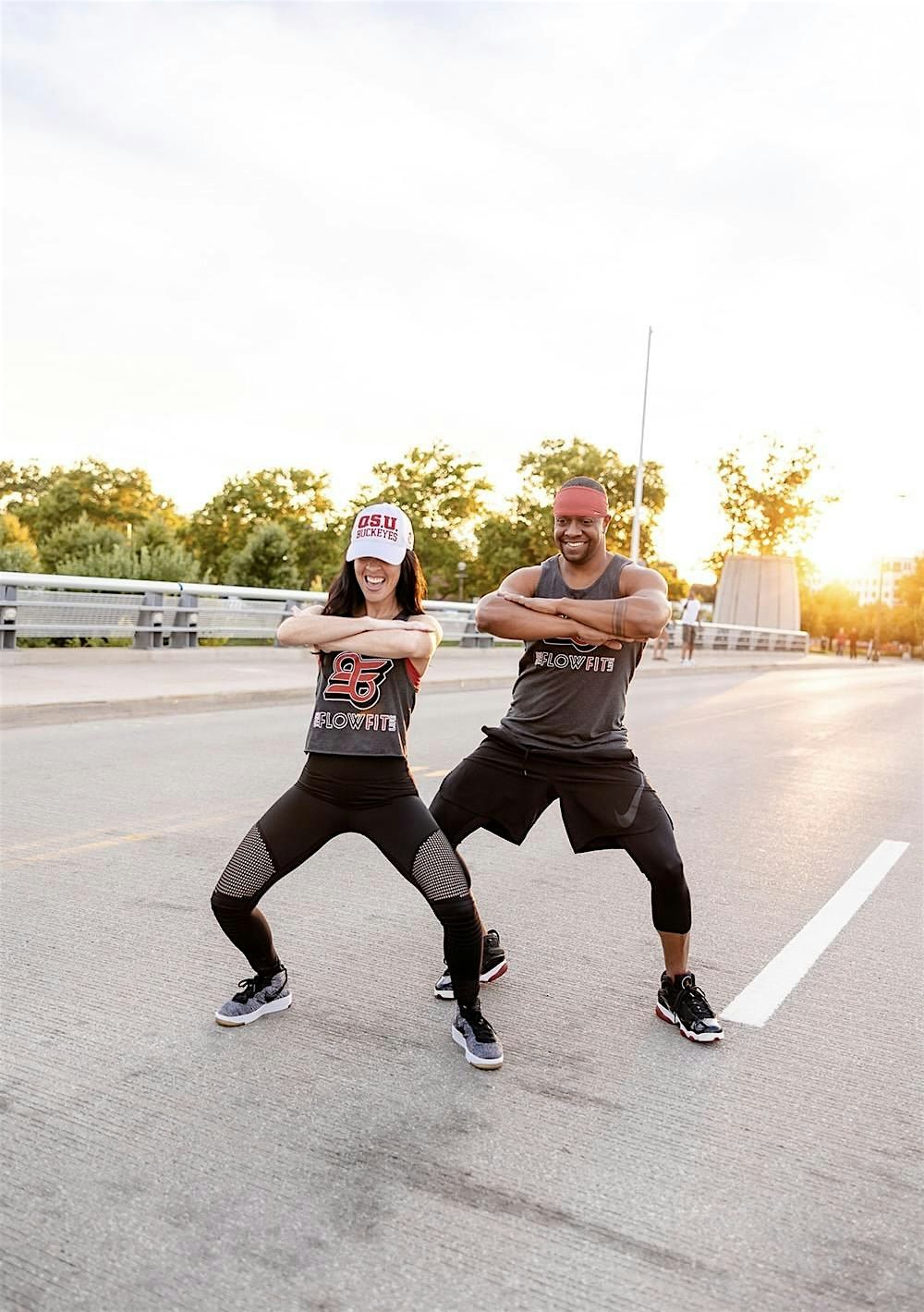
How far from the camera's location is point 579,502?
4.45 m

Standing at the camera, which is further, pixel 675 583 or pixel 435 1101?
pixel 675 583

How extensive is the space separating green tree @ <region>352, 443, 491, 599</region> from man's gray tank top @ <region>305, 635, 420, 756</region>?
6072 centimetres

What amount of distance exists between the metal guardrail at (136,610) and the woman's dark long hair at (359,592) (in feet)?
35.5

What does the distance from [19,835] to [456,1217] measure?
4918 millimetres

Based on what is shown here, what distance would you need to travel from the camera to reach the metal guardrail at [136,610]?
17.1 meters

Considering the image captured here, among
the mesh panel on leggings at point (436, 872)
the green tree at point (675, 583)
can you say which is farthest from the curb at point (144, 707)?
the green tree at point (675, 583)

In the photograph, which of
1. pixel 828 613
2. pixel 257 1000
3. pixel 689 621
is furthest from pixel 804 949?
pixel 828 613

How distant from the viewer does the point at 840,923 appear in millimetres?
6195

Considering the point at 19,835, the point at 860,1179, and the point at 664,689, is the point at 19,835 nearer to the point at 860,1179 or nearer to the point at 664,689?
the point at 860,1179

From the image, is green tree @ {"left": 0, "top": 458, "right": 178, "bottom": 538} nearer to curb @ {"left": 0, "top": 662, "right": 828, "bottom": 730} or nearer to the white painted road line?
curb @ {"left": 0, "top": 662, "right": 828, "bottom": 730}

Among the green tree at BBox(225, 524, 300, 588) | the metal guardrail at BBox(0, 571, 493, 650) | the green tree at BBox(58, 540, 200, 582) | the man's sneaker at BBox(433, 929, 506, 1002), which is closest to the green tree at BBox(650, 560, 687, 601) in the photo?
the green tree at BBox(225, 524, 300, 588)

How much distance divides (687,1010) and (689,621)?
29142 millimetres

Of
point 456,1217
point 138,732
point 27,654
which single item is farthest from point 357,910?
point 27,654

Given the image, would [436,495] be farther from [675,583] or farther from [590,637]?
[590,637]
